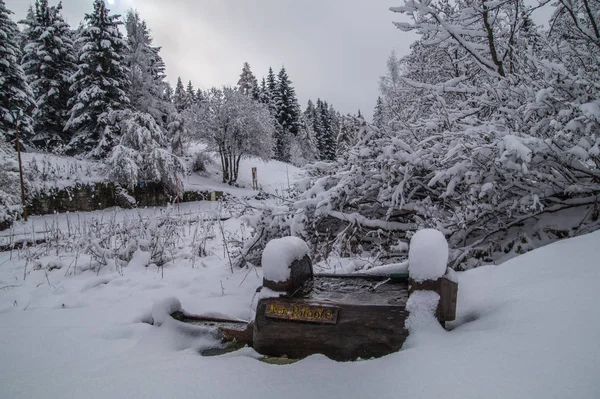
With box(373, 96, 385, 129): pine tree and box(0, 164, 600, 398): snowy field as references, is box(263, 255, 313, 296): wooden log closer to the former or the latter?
box(0, 164, 600, 398): snowy field

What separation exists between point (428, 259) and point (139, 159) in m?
18.5

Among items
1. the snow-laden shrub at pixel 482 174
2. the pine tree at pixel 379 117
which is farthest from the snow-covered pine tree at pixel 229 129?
the snow-laden shrub at pixel 482 174

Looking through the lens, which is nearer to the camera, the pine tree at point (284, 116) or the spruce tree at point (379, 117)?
the spruce tree at point (379, 117)

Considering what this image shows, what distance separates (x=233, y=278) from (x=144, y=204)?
17.1 meters

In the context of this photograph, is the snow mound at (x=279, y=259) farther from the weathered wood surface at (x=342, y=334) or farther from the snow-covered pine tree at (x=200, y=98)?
the snow-covered pine tree at (x=200, y=98)

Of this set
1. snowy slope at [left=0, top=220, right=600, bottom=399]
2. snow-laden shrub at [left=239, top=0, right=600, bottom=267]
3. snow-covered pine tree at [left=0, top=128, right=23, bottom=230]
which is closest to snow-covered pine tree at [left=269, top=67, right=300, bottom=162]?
snow-covered pine tree at [left=0, top=128, right=23, bottom=230]

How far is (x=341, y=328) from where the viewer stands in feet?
5.91

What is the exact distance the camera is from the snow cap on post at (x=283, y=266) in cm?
209

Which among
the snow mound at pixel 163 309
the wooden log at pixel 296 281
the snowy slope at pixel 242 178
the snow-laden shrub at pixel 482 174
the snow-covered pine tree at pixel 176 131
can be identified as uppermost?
the snow-covered pine tree at pixel 176 131

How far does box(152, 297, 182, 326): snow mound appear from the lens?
2598mm

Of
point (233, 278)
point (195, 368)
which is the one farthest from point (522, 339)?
point (233, 278)

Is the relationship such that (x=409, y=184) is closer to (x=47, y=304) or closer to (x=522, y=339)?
(x=522, y=339)

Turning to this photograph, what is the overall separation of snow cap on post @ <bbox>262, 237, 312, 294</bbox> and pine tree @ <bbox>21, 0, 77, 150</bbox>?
2428 centimetres

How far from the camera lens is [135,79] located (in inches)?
953
